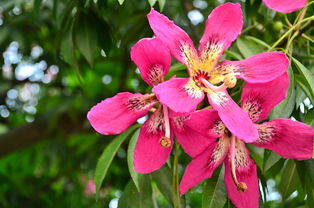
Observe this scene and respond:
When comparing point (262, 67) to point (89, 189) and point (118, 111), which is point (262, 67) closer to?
point (118, 111)

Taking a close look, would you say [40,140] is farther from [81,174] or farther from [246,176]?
[246,176]

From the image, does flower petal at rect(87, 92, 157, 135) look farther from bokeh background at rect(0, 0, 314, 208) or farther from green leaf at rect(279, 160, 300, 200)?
green leaf at rect(279, 160, 300, 200)

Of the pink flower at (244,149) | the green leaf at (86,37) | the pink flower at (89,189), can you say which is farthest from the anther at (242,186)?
the pink flower at (89,189)

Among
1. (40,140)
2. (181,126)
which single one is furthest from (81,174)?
(181,126)

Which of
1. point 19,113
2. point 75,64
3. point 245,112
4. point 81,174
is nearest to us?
point 245,112

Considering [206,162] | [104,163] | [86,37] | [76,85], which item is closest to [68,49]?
[86,37]

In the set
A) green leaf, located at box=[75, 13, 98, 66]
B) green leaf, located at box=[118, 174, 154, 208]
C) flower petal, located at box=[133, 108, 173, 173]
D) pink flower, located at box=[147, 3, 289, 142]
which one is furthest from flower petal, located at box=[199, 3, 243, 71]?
green leaf, located at box=[75, 13, 98, 66]

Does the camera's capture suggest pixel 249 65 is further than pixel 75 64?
No
